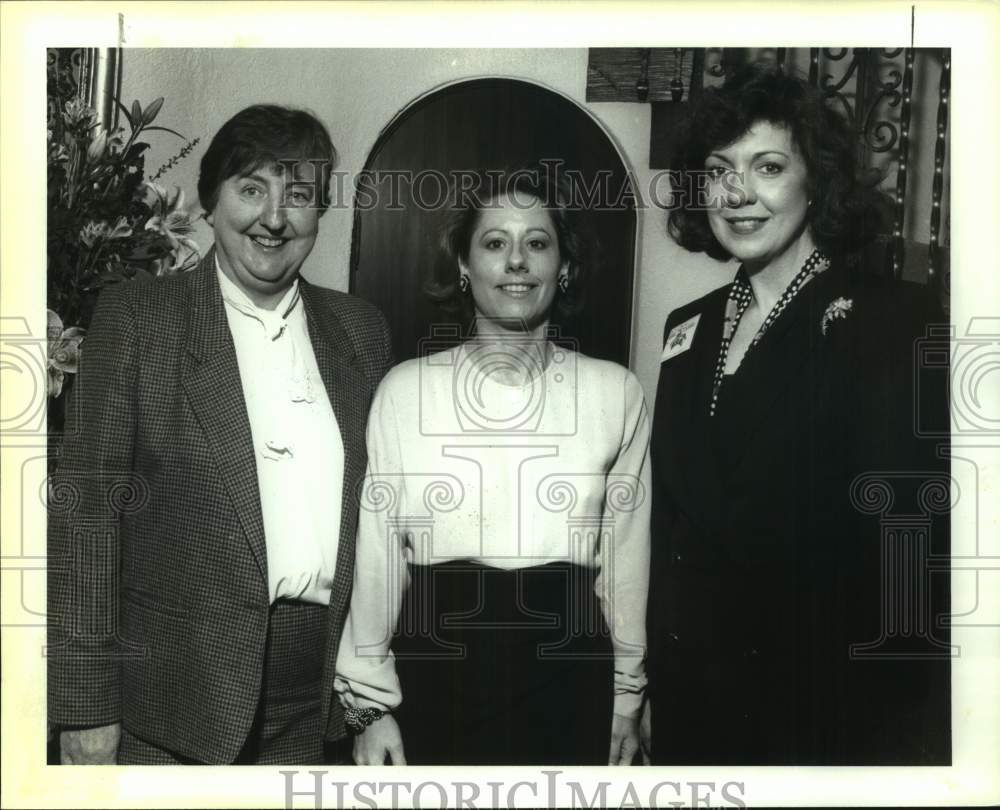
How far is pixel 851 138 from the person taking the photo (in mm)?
2797

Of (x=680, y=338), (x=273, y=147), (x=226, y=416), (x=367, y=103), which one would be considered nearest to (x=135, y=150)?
(x=273, y=147)

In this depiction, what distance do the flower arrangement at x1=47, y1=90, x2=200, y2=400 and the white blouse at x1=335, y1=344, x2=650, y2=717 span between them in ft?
2.09

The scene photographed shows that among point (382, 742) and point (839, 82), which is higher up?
point (839, 82)

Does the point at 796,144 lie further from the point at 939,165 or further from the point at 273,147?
the point at 273,147

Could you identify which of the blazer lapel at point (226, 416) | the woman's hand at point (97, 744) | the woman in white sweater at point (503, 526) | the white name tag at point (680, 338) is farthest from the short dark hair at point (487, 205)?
the woman's hand at point (97, 744)

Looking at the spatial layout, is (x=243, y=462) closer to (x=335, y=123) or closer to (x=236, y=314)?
(x=236, y=314)

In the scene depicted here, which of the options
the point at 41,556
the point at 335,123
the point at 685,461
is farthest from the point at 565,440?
the point at 41,556

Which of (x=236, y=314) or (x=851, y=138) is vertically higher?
(x=851, y=138)

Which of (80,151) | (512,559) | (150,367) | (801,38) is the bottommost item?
(512,559)

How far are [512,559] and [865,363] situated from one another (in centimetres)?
94

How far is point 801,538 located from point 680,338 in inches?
21.3

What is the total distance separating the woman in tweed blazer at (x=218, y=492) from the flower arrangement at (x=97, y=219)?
6cm

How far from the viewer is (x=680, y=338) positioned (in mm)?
2820

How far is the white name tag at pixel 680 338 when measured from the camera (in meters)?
2.82
